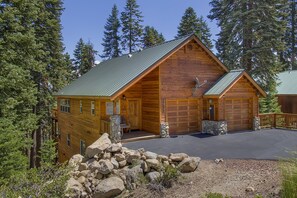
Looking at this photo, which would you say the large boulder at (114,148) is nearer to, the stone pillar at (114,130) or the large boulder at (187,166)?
the stone pillar at (114,130)

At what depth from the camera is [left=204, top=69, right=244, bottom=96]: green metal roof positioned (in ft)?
49.1

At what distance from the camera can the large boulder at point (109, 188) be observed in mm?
8320

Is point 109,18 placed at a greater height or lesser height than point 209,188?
greater

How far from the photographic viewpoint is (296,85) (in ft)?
75.1

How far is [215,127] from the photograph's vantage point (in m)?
15.2

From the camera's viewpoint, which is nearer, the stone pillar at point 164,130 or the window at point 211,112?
the stone pillar at point 164,130

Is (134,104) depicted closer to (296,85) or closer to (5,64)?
(5,64)

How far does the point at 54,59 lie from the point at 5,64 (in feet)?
30.5

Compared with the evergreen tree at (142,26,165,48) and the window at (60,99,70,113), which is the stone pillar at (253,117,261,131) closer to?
the window at (60,99,70,113)

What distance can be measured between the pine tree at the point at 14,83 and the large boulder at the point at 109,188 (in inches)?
203

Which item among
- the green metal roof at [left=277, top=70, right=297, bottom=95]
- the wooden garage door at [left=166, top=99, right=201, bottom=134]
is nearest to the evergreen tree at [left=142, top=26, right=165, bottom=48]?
the green metal roof at [left=277, top=70, right=297, bottom=95]

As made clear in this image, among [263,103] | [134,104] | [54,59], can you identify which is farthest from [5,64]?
[263,103]

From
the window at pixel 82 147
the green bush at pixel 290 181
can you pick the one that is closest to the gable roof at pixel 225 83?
the window at pixel 82 147

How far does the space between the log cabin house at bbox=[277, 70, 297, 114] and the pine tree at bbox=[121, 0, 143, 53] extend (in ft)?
66.6
